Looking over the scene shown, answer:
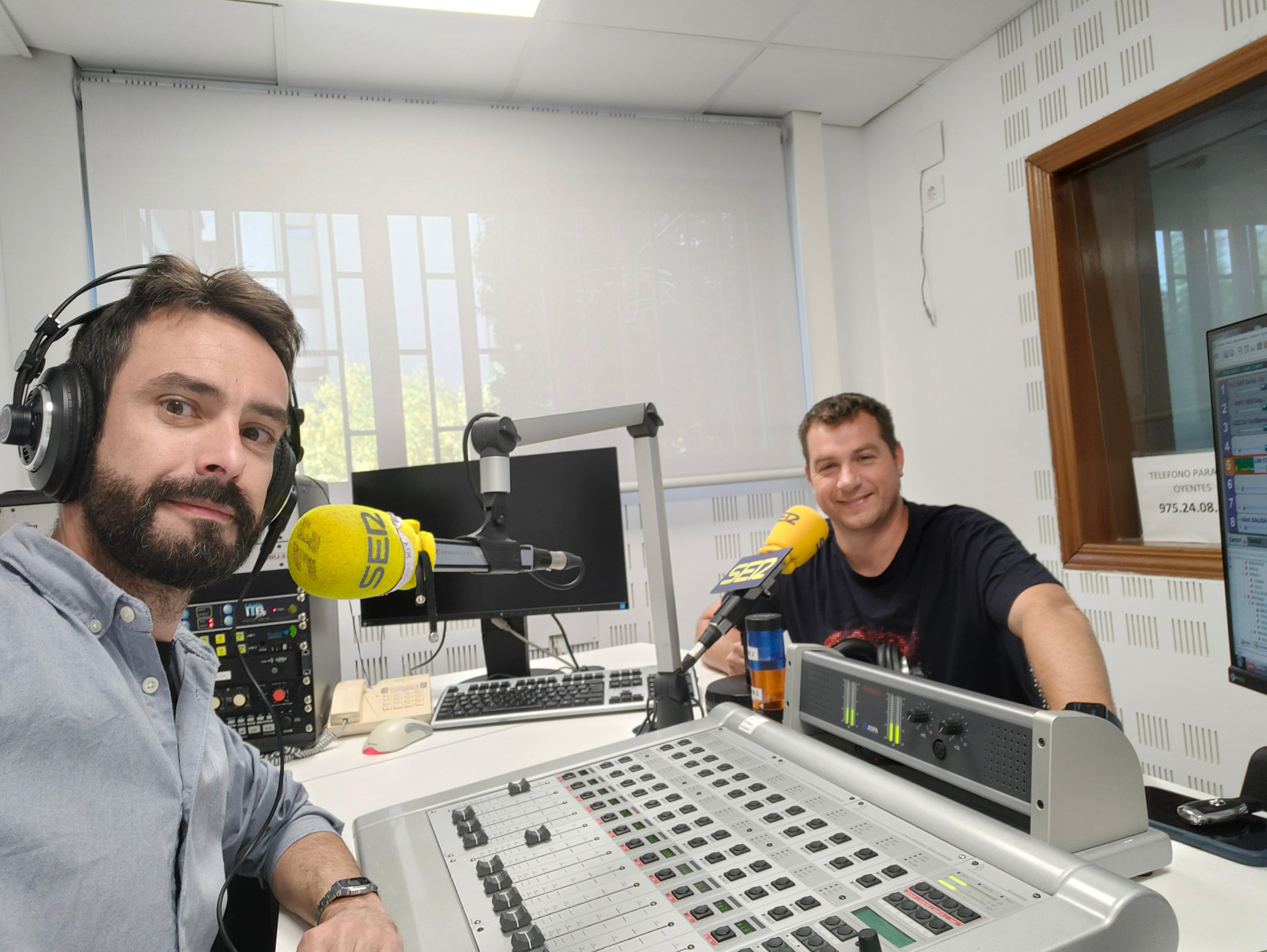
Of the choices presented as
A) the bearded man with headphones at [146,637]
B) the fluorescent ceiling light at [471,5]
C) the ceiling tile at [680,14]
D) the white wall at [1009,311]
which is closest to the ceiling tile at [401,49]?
the fluorescent ceiling light at [471,5]

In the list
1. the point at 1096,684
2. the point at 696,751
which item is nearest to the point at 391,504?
the point at 696,751

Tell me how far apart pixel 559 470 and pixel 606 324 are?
4.09ft

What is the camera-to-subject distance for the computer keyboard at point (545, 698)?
1.57 meters

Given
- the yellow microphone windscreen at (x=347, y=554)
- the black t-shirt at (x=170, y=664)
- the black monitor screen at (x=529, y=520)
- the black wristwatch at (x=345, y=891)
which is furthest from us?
the black monitor screen at (x=529, y=520)

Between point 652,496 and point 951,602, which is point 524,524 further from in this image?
point 951,602

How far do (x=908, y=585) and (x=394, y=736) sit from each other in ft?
3.71

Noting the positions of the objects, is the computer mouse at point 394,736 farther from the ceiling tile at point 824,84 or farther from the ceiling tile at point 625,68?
the ceiling tile at point 824,84

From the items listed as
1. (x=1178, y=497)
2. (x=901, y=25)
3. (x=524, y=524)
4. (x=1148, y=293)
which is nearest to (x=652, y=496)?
(x=524, y=524)

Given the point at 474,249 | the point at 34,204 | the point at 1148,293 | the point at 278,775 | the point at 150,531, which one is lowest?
the point at 278,775

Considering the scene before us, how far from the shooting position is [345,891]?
2.63 feet

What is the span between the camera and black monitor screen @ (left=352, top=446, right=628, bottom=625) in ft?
6.01

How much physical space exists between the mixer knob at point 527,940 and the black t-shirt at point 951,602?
3.25 feet

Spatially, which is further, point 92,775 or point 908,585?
point 908,585

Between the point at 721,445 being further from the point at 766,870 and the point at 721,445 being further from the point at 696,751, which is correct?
the point at 766,870
